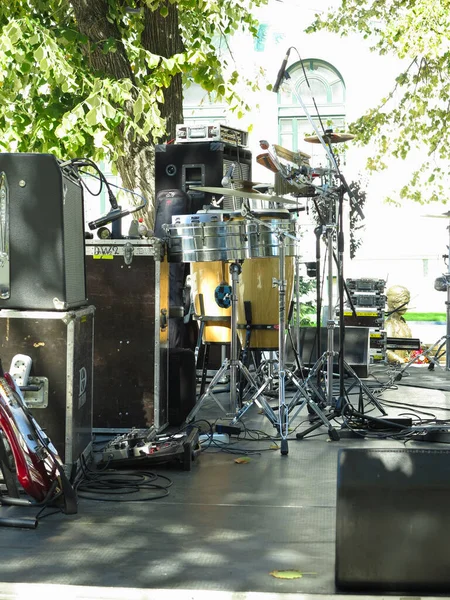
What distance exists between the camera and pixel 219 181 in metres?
7.94

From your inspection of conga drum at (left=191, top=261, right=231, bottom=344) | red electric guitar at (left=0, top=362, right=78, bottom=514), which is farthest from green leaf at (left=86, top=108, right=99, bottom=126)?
red electric guitar at (left=0, top=362, right=78, bottom=514)

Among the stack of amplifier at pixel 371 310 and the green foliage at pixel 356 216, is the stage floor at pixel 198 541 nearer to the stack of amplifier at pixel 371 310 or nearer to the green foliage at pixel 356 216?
the stack of amplifier at pixel 371 310

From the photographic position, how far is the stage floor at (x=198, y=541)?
2.88 metres

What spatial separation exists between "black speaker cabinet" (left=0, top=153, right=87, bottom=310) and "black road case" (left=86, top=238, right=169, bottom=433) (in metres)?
1.29

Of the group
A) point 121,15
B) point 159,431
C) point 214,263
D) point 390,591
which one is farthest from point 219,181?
point 390,591

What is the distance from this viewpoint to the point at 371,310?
11.0m

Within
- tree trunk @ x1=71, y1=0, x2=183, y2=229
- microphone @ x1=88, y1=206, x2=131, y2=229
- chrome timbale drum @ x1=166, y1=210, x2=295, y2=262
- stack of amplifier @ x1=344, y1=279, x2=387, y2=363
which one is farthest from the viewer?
stack of amplifier @ x1=344, y1=279, x2=387, y2=363

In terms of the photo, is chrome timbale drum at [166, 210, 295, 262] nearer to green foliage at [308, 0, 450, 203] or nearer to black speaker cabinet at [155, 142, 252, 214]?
black speaker cabinet at [155, 142, 252, 214]

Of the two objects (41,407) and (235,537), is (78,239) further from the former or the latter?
(235,537)

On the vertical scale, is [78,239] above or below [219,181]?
below

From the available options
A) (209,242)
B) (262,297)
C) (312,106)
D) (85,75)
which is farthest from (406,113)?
(209,242)

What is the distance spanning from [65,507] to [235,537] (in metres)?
0.82

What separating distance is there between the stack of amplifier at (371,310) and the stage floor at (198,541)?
241 inches

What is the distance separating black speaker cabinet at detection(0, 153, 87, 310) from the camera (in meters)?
4.27
